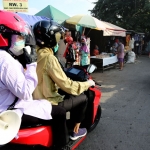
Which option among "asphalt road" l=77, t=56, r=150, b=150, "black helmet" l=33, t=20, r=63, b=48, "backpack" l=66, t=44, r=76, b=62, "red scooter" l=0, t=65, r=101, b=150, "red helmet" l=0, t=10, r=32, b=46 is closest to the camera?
"red helmet" l=0, t=10, r=32, b=46

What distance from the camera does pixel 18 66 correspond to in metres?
1.77

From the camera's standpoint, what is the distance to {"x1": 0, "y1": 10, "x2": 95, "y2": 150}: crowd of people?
173 centimetres

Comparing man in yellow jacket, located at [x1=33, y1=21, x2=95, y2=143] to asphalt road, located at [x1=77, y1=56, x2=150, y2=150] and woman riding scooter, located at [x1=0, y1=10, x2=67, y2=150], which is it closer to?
woman riding scooter, located at [x1=0, y1=10, x2=67, y2=150]

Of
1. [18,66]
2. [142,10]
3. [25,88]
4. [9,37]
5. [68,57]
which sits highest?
[142,10]

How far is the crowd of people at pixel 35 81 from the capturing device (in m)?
1.73

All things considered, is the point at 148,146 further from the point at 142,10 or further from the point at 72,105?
the point at 142,10

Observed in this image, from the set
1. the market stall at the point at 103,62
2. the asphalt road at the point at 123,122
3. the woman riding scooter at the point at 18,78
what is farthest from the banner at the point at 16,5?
the woman riding scooter at the point at 18,78

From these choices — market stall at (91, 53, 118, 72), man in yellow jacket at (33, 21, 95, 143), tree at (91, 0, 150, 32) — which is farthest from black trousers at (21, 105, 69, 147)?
tree at (91, 0, 150, 32)

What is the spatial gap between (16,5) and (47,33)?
17.1 feet

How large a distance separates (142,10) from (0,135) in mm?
21553

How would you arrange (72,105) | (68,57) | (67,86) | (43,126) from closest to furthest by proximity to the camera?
(43,126) → (67,86) → (72,105) → (68,57)

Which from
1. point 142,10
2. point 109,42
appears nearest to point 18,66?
point 109,42

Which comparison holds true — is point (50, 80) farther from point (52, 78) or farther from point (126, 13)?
point (126, 13)

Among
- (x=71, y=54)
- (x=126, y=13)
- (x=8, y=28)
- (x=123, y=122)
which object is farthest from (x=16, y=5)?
(x=126, y=13)
